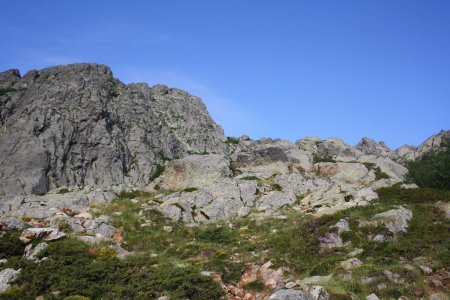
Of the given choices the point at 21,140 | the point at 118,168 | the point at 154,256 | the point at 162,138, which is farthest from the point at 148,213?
the point at 162,138

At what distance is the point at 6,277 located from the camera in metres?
20.4

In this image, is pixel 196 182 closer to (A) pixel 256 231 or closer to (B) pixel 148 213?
(B) pixel 148 213

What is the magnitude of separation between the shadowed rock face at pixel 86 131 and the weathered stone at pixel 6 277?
52767 millimetres

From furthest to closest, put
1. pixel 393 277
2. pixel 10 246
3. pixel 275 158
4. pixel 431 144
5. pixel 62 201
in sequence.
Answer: pixel 431 144 → pixel 275 158 → pixel 62 201 → pixel 10 246 → pixel 393 277

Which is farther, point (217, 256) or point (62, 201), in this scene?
point (62, 201)

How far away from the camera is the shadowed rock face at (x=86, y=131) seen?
73.6 metres

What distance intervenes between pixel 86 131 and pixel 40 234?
5860 centimetres

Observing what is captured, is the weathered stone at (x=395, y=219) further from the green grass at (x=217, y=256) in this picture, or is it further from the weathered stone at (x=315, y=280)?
the weathered stone at (x=315, y=280)

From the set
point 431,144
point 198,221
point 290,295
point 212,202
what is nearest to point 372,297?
point 290,295

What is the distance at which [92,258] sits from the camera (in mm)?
23406

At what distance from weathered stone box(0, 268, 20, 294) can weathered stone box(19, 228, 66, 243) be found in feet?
13.5

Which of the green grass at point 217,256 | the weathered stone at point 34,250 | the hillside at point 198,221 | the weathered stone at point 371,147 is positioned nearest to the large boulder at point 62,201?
the hillside at point 198,221

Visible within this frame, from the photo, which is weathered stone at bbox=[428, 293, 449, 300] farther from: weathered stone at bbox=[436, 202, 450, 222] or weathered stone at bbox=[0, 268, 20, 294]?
weathered stone at bbox=[0, 268, 20, 294]

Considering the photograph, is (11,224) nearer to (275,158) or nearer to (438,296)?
(438,296)
